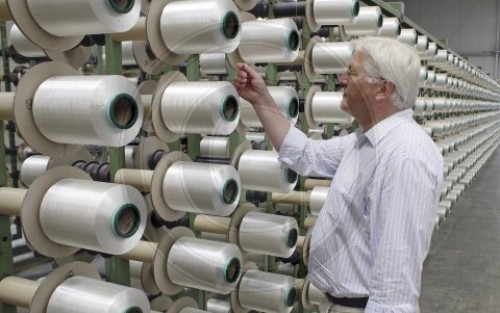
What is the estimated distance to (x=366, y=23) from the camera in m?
2.23

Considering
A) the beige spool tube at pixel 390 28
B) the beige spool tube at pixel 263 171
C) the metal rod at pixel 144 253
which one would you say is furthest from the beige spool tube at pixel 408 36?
the metal rod at pixel 144 253

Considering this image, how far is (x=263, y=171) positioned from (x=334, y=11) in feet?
2.37

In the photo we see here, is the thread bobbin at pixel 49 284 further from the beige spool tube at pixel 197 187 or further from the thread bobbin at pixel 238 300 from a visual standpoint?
the thread bobbin at pixel 238 300

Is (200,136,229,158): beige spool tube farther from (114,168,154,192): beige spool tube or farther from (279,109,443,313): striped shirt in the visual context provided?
(279,109,443,313): striped shirt

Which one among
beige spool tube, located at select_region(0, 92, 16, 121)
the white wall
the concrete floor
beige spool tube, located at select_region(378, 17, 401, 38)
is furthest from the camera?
the white wall

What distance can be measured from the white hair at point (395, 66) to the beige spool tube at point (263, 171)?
49 cm

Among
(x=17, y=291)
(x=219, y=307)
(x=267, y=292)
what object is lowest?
(x=219, y=307)

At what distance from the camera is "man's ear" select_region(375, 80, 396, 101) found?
1156 millimetres

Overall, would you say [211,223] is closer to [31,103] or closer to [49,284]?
[49,284]

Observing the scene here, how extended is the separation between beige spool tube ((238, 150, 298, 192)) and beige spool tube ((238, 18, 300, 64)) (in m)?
0.31

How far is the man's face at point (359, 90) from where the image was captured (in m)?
1.19

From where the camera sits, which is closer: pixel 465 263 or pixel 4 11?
pixel 4 11

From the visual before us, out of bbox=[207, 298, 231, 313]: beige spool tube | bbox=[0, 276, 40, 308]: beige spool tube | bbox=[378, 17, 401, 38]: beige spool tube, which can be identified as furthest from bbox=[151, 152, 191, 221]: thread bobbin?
bbox=[378, 17, 401, 38]: beige spool tube

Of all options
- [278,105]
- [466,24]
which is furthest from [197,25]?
[466,24]
